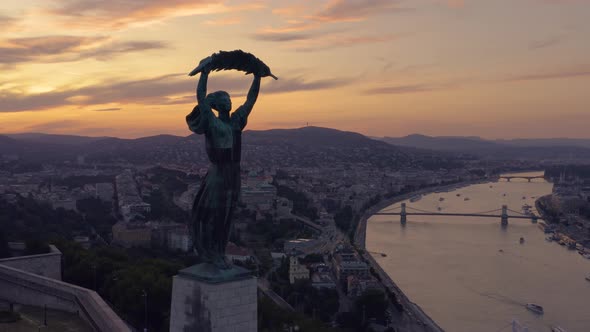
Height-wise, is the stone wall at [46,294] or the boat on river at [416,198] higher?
the stone wall at [46,294]

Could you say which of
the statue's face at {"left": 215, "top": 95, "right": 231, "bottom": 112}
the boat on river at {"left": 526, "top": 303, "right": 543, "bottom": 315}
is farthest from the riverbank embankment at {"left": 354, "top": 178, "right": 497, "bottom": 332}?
the statue's face at {"left": 215, "top": 95, "right": 231, "bottom": 112}

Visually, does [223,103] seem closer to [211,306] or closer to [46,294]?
[211,306]

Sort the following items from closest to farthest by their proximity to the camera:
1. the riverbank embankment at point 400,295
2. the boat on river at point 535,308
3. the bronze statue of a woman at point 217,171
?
the bronze statue of a woman at point 217,171
the riverbank embankment at point 400,295
the boat on river at point 535,308

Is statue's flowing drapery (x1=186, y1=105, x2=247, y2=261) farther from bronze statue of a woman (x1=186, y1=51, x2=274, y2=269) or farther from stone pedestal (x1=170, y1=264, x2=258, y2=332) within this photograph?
stone pedestal (x1=170, y1=264, x2=258, y2=332)

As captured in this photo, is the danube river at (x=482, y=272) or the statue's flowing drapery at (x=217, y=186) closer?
the statue's flowing drapery at (x=217, y=186)

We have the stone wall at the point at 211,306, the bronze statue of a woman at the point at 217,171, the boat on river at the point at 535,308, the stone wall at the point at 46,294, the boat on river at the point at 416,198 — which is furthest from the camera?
the boat on river at the point at 416,198

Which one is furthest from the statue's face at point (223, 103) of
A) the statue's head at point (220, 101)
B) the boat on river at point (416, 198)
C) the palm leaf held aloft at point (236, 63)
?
the boat on river at point (416, 198)

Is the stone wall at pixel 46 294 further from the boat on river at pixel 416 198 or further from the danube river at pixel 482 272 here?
the boat on river at pixel 416 198

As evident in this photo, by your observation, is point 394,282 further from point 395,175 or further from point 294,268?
point 395,175
